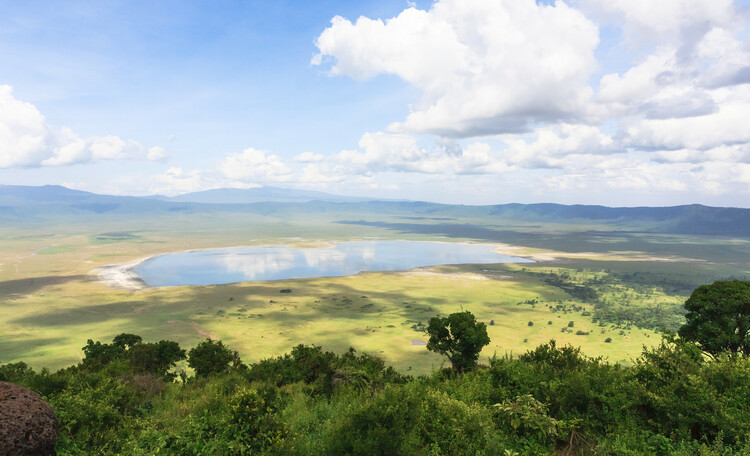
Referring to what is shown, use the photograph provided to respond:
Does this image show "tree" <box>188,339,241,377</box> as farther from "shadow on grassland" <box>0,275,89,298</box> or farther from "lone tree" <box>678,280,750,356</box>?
"shadow on grassland" <box>0,275,89,298</box>

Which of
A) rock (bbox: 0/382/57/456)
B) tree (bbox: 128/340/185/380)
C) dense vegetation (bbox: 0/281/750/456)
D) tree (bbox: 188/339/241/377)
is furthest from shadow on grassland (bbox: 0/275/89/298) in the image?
rock (bbox: 0/382/57/456)

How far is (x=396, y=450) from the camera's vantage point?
1397cm

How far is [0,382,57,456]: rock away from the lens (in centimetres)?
1204

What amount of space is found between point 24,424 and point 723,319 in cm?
4837

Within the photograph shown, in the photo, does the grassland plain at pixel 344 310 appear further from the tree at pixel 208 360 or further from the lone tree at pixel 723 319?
the lone tree at pixel 723 319

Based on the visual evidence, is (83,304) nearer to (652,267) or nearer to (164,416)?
(164,416)

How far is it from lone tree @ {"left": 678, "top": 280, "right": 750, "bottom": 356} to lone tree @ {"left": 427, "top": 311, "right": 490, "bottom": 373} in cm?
1903

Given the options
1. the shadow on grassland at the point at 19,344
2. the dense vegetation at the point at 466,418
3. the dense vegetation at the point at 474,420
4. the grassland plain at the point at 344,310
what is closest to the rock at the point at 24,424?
the dense vegetation at the point at 474,420

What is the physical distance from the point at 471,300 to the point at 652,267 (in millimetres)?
131209

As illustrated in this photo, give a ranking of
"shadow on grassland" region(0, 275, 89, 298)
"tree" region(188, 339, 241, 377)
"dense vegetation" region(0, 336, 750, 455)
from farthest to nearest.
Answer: "shadow on grassland" region(0, 275, 89, 298), "tree" region(188, 339, 241, 377), "dense vegetation" region(0, 336, 750, 455)

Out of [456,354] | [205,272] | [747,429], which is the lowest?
[205,272]

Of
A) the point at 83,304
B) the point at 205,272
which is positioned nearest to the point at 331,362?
the point at 83,304

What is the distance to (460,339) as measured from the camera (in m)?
43.3

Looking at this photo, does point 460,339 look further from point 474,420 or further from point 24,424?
point 24,424
